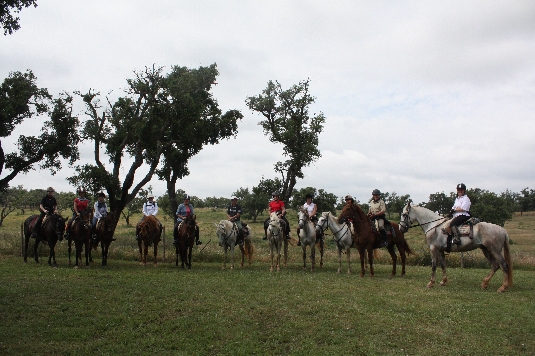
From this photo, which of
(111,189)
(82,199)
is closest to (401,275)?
(82,199)

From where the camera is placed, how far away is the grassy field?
7.88m

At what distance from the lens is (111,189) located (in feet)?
89.7

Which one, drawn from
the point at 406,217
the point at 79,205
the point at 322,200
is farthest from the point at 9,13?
the point at 322,200

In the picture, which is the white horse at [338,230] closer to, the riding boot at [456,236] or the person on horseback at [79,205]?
the riding boot at [456,236]

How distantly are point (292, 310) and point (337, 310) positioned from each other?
1045 mm

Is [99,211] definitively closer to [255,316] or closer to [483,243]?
[255,316]

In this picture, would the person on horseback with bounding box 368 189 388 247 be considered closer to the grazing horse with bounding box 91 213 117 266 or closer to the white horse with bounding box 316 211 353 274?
the white horse with bounding box 316 211 353 274

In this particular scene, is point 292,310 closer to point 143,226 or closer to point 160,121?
point 143,226

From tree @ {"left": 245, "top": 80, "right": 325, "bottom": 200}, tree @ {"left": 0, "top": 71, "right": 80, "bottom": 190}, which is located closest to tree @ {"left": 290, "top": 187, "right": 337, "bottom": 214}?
tree @ {"left": 245, "top": 80, "right": 325, "bottom": 200}

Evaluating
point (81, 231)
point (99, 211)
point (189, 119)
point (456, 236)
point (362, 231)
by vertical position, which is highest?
point (189, 119)

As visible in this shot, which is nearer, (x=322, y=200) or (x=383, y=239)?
(x=383, y=239)

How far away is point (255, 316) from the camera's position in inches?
368

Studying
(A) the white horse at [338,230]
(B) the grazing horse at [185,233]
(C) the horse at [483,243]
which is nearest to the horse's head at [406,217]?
(C) the horse at [483,243]

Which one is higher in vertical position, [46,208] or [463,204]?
[46,208]
